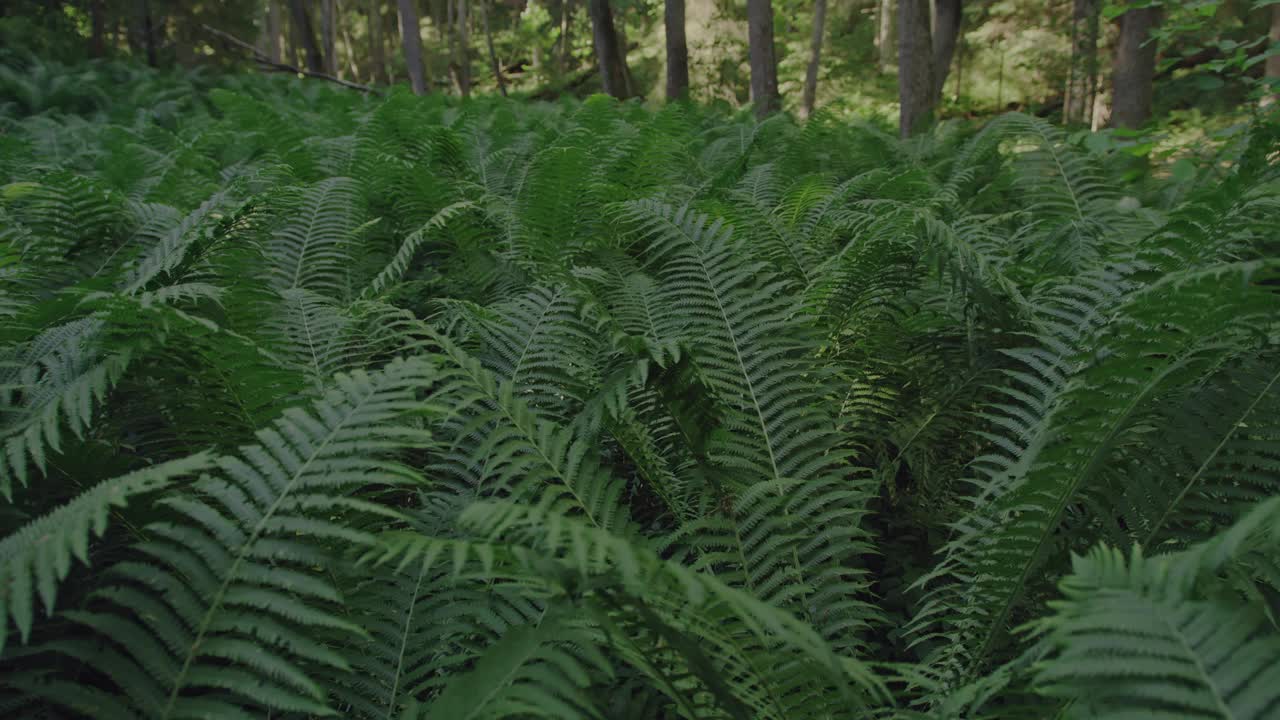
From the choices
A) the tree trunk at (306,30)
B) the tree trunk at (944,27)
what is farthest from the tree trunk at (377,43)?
the tree trunk at (944,27)

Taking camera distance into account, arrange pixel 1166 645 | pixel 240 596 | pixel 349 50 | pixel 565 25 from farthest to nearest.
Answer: pixel 349 50
pixel 565 25
pixel 240 596
pixel 1166 645

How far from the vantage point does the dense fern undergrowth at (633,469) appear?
0.96 meters

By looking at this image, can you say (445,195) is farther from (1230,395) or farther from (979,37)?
(979,37)

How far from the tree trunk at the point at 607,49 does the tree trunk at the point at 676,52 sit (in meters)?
0.57

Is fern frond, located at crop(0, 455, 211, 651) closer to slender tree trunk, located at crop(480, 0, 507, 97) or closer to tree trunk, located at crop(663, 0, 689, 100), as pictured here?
tree trunk, located at crop(663, 0, 689, 100)

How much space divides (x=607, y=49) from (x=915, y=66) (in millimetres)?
3452

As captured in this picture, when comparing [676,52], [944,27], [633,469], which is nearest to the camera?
[633,469]

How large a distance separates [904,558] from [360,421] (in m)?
1.30

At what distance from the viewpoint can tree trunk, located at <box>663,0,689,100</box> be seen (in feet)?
24.8

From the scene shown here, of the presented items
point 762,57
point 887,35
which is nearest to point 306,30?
point 762,57

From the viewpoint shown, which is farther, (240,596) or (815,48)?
(815,48)

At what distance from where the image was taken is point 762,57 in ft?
23.4

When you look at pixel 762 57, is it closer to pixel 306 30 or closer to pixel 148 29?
pixel 306 30

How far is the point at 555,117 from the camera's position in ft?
19.9
